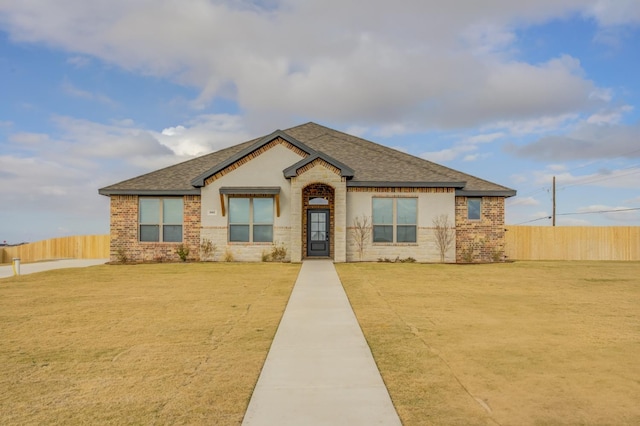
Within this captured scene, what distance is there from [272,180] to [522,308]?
46.5 feet

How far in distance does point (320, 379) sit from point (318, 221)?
62.0ft

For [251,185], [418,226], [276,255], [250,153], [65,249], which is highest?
[250,153]

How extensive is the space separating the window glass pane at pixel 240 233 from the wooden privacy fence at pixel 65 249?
44.5ft

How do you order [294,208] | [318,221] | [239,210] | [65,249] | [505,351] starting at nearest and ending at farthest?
[505,351] → [294,208] → [239,210] → [318,221] → [65,249]

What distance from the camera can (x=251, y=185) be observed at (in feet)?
75.2

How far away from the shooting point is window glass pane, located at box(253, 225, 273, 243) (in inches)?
901

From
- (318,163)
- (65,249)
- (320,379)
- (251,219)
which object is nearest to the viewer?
(320,379)

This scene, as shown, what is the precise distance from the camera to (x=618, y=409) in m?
4.98

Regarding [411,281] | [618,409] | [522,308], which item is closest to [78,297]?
[411,281]

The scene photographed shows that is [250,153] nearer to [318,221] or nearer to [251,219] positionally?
[251,219]

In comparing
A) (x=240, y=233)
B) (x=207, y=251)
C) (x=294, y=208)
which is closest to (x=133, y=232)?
(x=207, y=251)

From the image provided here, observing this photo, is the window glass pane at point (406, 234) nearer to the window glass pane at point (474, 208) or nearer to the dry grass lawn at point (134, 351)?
the window glass pane at point (474, 208)

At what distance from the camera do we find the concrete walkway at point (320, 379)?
4.64 m

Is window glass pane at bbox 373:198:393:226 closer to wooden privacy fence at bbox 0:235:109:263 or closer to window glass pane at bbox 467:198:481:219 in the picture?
window glass pane at bbox 467:198:481:219
